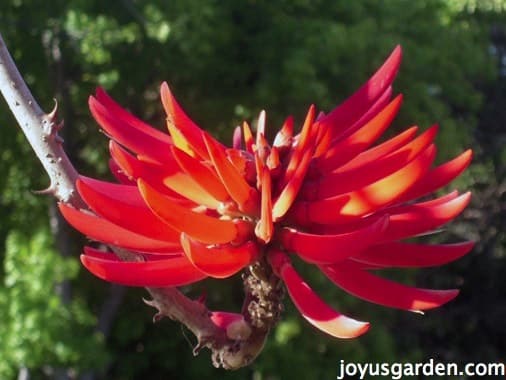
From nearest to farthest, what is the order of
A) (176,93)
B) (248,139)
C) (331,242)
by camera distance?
(331,242) < (248,139) < (176,93)

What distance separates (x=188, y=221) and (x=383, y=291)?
0.10 m

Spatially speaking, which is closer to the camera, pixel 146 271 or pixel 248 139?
pixel 146 271

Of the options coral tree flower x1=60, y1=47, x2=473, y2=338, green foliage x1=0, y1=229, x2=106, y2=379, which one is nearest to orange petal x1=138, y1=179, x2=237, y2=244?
coral tree flower x1=60, y1=47, x2=473, y2=338

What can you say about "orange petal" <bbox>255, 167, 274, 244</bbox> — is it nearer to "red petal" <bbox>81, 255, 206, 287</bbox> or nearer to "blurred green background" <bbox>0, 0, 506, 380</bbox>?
"red petal" <bbox>81, 255, 206, 287</bbox>

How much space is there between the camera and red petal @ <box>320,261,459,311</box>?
17.9 inches

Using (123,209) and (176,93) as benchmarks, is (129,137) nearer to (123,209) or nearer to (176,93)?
(123,209)

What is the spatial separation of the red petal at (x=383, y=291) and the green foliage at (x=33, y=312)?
2242 mm

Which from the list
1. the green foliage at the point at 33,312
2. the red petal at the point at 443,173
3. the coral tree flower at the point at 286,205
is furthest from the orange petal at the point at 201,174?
the green foliage at the point at 33,312

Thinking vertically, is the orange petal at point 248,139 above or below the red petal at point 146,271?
above

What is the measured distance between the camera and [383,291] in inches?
18.3

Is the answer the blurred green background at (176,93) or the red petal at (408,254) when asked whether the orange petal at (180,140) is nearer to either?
the red petal at (408,254)

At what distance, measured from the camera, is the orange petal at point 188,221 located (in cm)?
43

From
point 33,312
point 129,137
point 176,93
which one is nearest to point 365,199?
point 129,137

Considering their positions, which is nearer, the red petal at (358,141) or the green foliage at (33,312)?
the red petal at (358,141)
